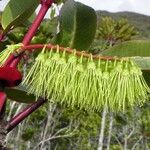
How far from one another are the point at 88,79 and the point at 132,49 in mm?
306

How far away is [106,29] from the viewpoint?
56.6 ft

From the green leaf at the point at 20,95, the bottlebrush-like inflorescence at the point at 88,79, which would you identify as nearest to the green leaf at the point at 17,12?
the green leaf at the point at 20,95

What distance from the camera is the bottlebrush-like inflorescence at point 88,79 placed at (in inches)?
44.4

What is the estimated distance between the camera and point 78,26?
156cm

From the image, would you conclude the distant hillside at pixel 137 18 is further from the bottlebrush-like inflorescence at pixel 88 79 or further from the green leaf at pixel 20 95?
the bottlebrush-like inflorescence at pixel 88 79

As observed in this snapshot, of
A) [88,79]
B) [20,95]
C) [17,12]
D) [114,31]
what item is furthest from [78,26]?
[114,31]

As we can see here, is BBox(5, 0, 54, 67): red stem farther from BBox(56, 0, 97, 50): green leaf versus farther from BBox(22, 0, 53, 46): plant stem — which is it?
BBox(56, 0, 97, 50): green leaf

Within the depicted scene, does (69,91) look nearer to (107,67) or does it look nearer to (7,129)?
(107,67)

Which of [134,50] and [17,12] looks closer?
[134,50]

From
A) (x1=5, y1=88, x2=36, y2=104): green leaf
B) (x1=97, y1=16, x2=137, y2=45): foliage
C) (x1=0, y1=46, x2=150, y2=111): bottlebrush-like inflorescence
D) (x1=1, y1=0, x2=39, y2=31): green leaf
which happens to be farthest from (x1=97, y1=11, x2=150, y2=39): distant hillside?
(x1=0, y1=46, x2=150, y2=111): bottlebrush-like inflorescence

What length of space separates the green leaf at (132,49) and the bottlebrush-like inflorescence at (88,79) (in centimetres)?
23

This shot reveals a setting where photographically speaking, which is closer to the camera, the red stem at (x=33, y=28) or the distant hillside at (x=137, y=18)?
the red stem at (x=33, y=28)

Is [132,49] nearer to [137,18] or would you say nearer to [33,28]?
[33,28]

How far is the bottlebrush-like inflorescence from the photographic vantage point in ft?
3.70
